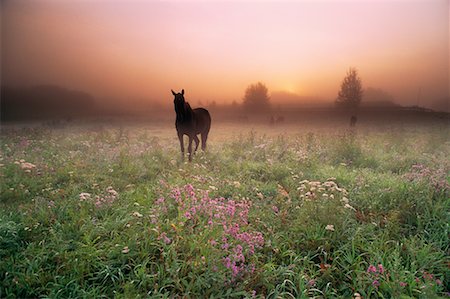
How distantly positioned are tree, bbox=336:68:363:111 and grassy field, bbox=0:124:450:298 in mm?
1912

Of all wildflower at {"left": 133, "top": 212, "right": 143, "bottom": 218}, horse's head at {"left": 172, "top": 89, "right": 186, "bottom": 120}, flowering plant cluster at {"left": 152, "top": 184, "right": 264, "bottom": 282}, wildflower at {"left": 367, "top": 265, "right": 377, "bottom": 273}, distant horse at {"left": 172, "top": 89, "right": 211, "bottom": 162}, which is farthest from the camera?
distant horse at {"left": 172, "top": 89, "right": 211, "bottom": 162}

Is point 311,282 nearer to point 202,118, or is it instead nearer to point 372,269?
point 372,269

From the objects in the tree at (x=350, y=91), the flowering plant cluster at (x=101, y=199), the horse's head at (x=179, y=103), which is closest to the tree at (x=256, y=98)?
the horse's head at (x=179, y=103)

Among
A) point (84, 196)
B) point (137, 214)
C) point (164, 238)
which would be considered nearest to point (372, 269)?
point (164, 238)

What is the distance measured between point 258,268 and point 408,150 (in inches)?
300

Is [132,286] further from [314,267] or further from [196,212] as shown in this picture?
[314,267]

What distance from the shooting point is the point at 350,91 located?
24.1 feet

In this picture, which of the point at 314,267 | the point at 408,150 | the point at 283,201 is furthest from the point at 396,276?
the point at 408,150

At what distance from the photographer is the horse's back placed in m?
7.96

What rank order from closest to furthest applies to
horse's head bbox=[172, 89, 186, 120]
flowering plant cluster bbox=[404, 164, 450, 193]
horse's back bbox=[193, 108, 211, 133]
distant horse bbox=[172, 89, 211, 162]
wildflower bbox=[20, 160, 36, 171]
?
flowering plant cluster bbox=[404, 164, 450, 193] → wildflower bbox=[20, 160, 36, 171] → horse's head bbox=[172, 89, 186, 120] → distant horse bbox=[172, 89, 211, 162] → horse's back bbox=[193, 108, 211, 133]

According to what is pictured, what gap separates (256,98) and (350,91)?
2562 millimetres

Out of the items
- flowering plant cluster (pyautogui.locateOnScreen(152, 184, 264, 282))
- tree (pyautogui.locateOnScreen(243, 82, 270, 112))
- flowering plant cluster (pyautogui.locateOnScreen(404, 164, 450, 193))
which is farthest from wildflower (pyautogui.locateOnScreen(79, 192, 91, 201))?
flowering plant cluster (pyautogui.locateOnScreen(404, 164, 450, 193))

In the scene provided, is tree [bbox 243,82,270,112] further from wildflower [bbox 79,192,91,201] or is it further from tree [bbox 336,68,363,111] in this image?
wildflower [bbox 79,192,91,201]

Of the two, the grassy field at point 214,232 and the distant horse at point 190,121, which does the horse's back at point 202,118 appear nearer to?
the distant horse at point 190,121
